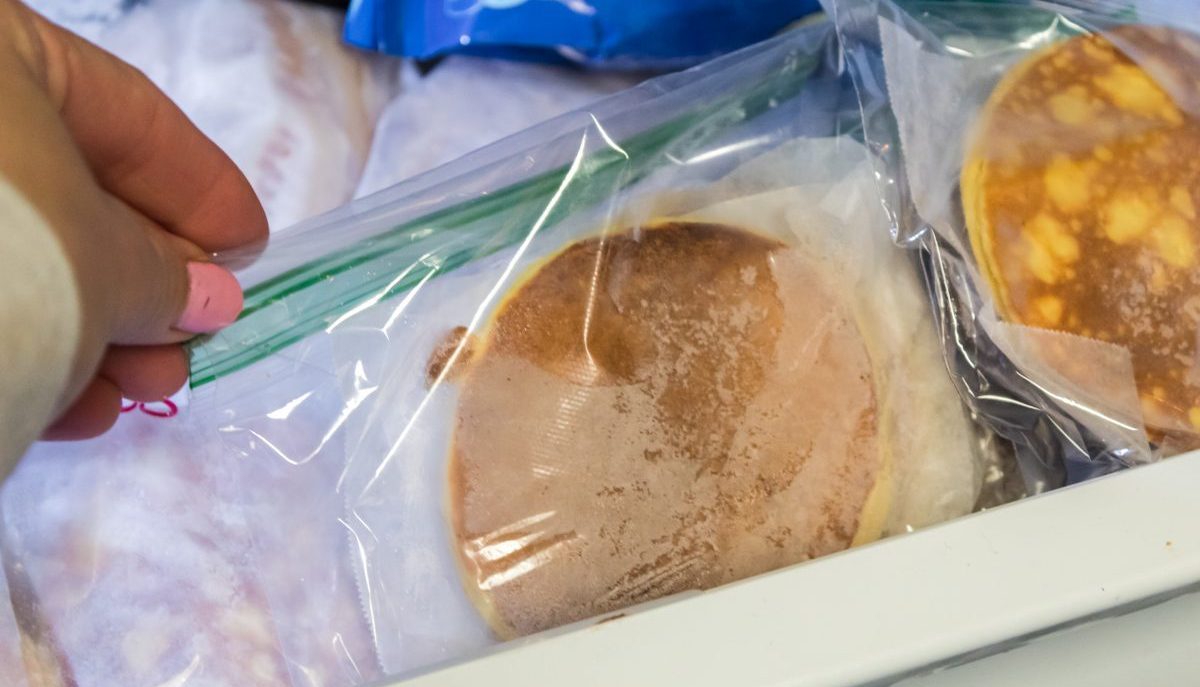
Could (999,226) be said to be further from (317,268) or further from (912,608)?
(317,268)

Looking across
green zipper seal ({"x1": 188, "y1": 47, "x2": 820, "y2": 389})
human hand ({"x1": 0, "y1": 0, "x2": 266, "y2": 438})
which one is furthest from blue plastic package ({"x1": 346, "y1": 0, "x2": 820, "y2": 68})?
human hand ({"x1": 0, "y1": 0, "x2": 266, "y2": 438})

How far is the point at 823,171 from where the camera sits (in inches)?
27.7

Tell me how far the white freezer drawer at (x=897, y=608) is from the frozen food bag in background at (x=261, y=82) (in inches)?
22.3

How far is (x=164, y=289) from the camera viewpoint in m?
0.54

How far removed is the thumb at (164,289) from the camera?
19.1 inches

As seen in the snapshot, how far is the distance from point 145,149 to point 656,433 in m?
0.40

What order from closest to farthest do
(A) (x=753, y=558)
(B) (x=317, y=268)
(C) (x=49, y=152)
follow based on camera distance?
(C) (x=49, y=152) → (A) (x=753, y=558) → (B) (x=317, y=268)

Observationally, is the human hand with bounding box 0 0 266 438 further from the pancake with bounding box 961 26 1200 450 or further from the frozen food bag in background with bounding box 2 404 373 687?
the pancake with bounding box 961 26 1200 450

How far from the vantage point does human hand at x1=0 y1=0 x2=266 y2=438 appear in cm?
40

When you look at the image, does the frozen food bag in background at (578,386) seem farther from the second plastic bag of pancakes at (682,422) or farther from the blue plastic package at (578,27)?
the blue plastic package at (578,27)

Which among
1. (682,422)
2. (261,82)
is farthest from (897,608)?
(261,82)

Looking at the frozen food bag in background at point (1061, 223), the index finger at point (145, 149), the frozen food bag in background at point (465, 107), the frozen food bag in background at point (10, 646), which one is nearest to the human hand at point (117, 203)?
the index finger at point (145, 149)

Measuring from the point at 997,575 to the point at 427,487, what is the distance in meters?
0.36

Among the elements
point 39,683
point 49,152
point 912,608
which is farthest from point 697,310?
point 39,683
